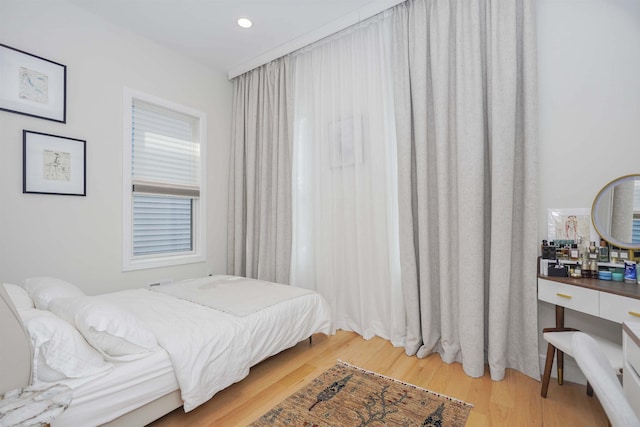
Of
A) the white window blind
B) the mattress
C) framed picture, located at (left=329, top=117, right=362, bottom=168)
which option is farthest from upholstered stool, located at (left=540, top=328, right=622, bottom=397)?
the white window blind

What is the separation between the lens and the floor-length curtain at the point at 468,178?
200cm

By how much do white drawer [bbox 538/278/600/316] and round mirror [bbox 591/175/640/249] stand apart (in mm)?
449

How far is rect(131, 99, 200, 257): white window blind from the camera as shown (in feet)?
10.0

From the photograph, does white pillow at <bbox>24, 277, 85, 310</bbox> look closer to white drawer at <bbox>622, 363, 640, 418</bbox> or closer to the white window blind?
the white window blind

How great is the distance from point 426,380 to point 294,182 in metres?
2.18

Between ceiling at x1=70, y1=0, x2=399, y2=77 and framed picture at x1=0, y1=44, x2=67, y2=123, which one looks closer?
framed picture at x1=0, y1=44, x2=67, y2=123

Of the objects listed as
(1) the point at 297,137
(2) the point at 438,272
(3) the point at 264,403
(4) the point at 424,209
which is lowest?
(3) the point at 264,403

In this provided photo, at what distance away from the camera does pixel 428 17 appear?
2375mm

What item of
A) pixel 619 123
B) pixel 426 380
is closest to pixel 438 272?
pixel 426 380

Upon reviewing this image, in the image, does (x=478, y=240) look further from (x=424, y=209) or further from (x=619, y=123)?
(x=619, y=123)

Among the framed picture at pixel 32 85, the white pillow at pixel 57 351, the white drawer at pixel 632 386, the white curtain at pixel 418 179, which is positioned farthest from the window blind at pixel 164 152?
the white drawer at pixel 632 386

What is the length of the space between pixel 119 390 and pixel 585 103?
3.13m

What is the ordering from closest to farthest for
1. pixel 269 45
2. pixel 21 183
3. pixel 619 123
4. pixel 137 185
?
pixel 619 123
pixel 21 183
pixel 137 185
pixel 269 45

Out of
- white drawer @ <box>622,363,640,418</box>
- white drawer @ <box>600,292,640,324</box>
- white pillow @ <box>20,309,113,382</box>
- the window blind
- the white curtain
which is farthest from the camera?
the window blind
